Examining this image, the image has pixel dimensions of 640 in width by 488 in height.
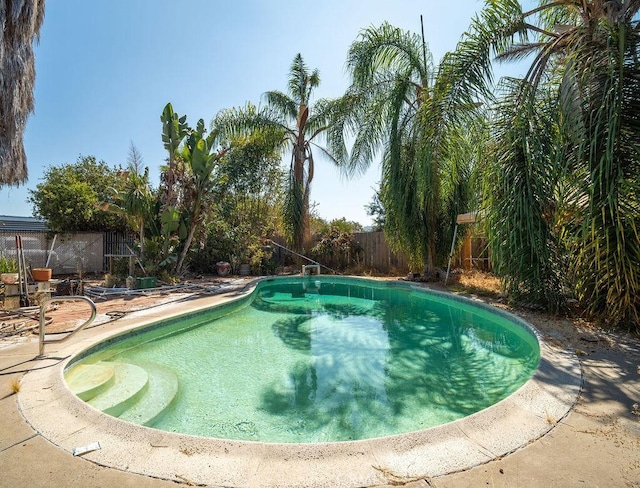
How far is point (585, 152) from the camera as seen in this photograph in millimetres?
5383

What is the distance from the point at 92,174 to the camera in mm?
16938

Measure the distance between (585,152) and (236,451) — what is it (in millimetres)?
6450

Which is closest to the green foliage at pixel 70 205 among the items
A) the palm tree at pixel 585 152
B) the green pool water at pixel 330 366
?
the green pool water at pixel 330 366

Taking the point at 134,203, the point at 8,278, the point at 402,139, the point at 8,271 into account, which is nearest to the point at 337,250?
the point at 402,139

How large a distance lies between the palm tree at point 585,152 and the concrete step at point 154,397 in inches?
245

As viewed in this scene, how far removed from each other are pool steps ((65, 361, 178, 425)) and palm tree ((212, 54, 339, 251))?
11.2m

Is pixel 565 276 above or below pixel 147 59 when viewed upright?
below

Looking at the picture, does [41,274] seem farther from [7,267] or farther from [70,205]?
[70,205]

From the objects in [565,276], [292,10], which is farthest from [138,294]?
[565,276]

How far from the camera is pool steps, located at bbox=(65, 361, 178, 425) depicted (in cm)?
346

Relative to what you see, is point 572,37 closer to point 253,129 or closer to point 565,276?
point 565,276

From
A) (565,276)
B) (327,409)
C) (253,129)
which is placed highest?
(253,129)

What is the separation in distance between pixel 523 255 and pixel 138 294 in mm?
9339

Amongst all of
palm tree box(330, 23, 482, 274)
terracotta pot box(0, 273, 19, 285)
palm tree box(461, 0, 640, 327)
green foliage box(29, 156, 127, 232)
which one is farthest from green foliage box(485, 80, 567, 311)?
green foliage box(29, 156, 127, 232)
